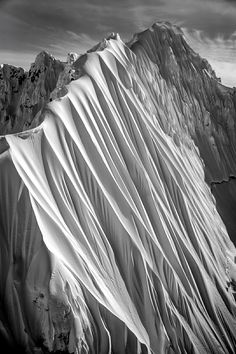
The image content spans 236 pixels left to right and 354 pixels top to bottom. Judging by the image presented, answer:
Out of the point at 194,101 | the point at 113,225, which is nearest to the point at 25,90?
the point at 194,101

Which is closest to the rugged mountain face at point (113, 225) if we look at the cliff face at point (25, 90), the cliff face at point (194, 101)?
the cliff face at point (194, 101)

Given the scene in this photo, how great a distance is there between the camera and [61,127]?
28.7m

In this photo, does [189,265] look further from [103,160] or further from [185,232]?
[103,160]

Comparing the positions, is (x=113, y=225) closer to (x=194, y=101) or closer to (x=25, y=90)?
(x=194, y=101)

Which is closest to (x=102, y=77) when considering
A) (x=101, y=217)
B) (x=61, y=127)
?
(x=61, y=127)

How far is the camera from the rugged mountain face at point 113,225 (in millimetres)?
22141

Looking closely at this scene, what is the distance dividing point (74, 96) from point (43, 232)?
1281 cm

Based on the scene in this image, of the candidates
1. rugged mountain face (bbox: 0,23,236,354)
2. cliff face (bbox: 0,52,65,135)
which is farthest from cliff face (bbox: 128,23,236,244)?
cliff face (bbox: 0,52,65,135)

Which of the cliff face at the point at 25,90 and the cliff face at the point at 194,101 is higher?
the cliff face at the point at 25,90

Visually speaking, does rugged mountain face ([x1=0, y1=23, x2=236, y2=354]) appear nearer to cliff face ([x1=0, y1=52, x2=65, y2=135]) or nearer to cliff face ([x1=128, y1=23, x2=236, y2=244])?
cliff face ([x1=128, y1=23, x2=236, y2=244])

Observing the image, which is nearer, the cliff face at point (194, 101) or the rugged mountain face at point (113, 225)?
the rugged mountain face at point (113, 225)

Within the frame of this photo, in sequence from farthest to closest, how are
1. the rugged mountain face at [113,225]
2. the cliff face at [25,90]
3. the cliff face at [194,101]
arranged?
the cliff face at [25,90] → the cliff face at [194,101] → the rugged mountain face at [113,225]

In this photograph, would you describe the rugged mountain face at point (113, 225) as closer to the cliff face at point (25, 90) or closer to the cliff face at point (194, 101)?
the cliff face at point (194, 101)

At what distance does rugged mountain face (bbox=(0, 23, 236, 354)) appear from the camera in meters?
22.1
